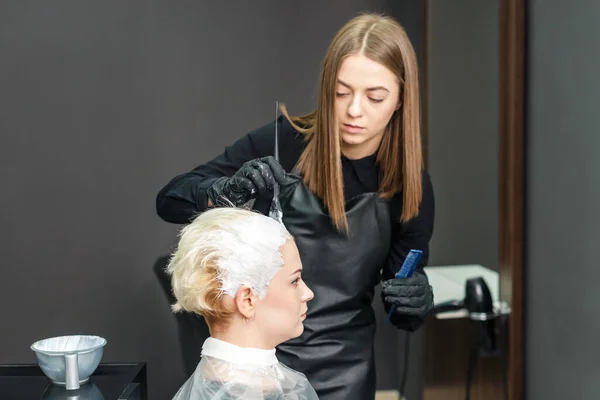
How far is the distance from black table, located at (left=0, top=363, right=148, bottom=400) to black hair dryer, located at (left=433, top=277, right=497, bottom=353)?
87cm

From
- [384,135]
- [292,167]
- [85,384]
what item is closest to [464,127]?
[384,135]

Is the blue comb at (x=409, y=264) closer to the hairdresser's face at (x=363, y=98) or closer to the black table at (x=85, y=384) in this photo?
the hairdresser's face at (x=363, y=98)

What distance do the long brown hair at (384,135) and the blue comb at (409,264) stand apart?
100mm

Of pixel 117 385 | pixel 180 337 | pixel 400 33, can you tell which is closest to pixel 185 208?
pixel 117 385

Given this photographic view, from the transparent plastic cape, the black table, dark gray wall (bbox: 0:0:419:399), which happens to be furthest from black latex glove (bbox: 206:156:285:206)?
dark gray wall (bbox: 0:0:419:399)

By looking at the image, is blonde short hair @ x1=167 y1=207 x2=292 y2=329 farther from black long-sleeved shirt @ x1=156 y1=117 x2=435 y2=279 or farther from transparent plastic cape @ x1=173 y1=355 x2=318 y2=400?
black long-sleeved shirt @ x1=156 y1=117 x2=435 y2=279

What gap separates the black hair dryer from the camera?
6.73 ft

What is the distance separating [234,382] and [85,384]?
0.53 m

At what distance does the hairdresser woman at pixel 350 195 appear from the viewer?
1523 mm

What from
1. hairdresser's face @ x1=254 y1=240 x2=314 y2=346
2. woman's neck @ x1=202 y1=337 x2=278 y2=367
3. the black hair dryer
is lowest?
the black hair dryer

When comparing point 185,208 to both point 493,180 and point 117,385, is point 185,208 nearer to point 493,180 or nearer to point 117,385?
point 117,385

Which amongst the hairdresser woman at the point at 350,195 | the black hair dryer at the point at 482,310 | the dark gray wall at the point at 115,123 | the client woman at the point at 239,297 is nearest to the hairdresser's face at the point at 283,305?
the client woman at the point at 239,297

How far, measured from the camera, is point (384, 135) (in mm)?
1657

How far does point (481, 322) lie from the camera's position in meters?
2.07
